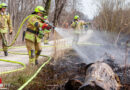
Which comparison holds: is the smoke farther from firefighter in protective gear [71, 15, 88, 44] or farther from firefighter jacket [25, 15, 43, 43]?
firefighter jacket [25, 15, 43, 43]

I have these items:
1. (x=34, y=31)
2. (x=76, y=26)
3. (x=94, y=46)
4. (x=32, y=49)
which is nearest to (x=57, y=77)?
(x=32, y=49)

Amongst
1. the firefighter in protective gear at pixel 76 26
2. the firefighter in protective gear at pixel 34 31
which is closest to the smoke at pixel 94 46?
the firefighter in protective gear at pixel 76 26

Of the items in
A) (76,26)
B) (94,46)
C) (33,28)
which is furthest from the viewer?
(94,46)

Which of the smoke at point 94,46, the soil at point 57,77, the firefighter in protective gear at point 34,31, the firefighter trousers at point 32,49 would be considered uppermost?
the firefighter in protective gear at point 34,31

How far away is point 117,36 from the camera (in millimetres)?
11250

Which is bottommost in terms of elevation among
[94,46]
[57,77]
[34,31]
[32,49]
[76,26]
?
[94,46]

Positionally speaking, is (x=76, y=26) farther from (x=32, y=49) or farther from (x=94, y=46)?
(x=32, y=49)

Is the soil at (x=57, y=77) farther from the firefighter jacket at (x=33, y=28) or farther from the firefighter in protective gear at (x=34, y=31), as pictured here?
the firefighter jacket at (x=33, y=28)

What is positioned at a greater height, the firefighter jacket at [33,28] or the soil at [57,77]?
the firefighter jacket at [33,28]

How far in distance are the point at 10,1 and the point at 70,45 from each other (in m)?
4.68

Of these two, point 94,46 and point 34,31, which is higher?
point 34,31

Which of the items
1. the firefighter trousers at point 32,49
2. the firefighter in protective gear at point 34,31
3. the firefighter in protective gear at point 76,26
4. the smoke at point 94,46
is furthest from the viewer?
the firefighter in protective gear at point 76,26

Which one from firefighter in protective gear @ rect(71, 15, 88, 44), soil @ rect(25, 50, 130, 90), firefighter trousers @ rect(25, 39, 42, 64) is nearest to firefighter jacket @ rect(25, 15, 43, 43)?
firefighter trousers @ rect(25, 39, 42, 64)

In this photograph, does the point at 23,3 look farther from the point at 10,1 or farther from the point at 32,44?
the point at 32,44
